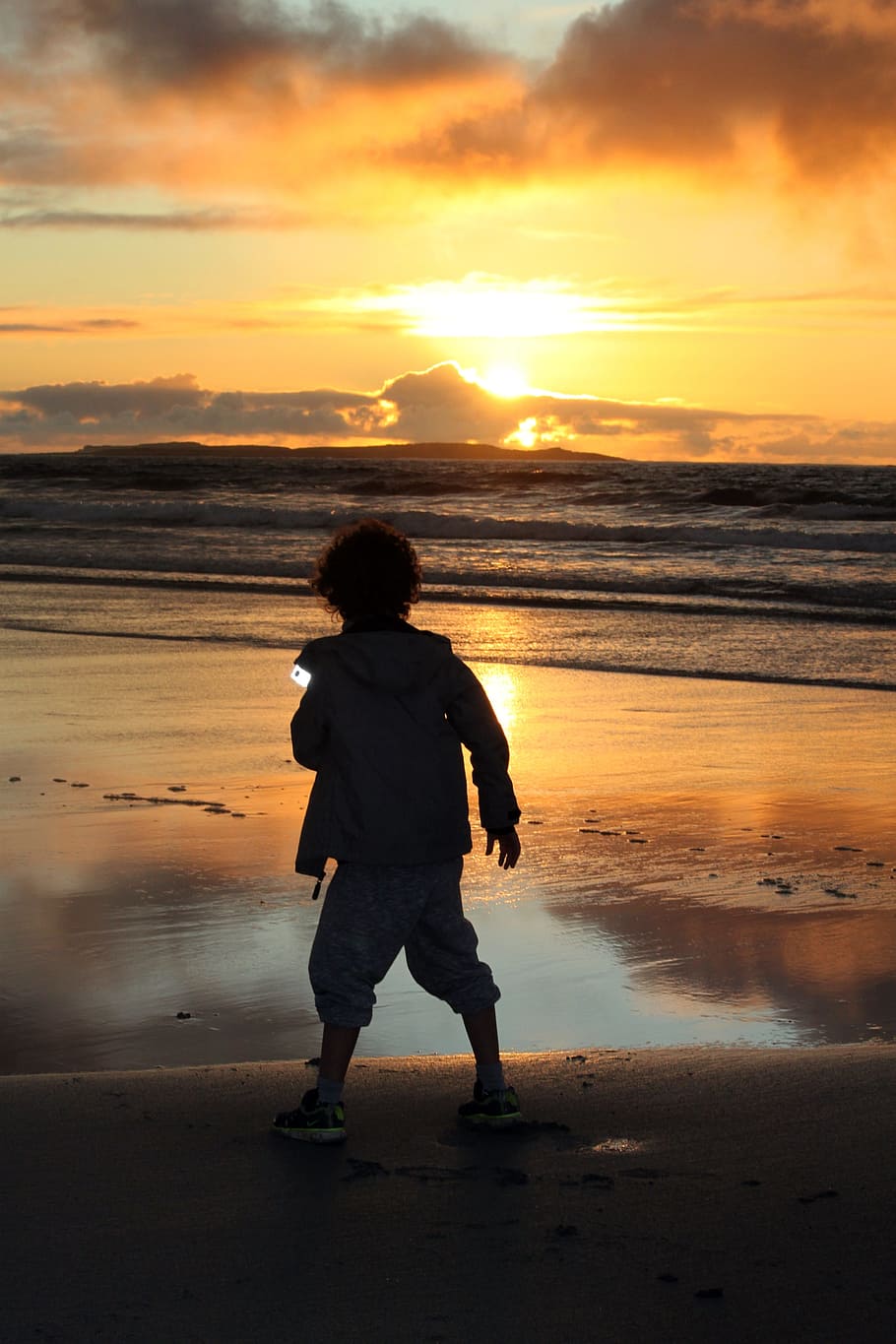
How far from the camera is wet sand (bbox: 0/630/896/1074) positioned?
13.7 feet

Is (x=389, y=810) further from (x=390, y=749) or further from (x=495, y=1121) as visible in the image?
(x=495, y=1121)

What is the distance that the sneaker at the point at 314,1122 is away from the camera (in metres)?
3.34

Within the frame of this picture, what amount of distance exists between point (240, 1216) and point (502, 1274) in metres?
0.56

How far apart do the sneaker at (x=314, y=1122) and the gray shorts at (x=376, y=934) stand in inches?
7.4

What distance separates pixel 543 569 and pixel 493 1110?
775 inches

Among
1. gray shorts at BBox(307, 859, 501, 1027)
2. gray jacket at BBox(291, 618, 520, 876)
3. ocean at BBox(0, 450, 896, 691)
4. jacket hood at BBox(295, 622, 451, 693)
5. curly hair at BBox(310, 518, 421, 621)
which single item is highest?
curly hair at BBox(310, 518, 421, 621)

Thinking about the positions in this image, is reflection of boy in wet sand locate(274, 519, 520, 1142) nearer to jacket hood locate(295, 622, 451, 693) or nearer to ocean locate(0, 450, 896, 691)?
jacket hood locate(295, 622, 451, 693)

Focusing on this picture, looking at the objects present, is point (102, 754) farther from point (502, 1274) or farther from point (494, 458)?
point (494, 458)

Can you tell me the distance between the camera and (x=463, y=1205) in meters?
3.00

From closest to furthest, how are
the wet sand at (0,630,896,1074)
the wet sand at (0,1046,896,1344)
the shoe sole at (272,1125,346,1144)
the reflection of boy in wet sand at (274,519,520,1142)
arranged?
1. the wet sand at (0,1046,896,1344)
2. the shoe sole at (272,1125,346,1144)
3. the reflection of boy in wet sand at (274,519,520,1142)
4. the wet sand at (0,630,896,1074)

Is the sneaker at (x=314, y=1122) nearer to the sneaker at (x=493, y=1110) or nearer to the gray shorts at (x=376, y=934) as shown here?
the gray shorts at (x=376, y=934)

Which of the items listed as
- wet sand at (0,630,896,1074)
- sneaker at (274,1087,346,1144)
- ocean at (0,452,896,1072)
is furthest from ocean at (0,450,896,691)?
sneaker at (274,1087,346,1144)

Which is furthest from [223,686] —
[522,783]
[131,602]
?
[131,602]

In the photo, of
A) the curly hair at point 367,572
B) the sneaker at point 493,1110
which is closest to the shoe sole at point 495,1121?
the sneaker at point 493,1110
